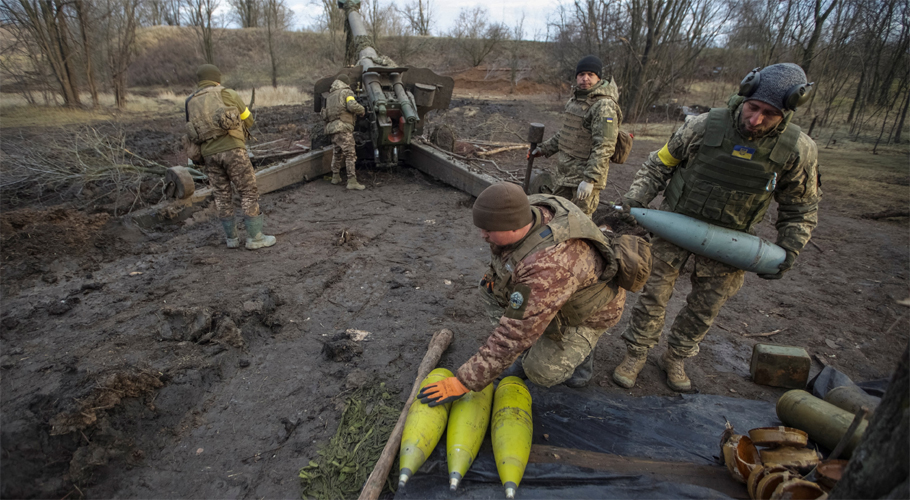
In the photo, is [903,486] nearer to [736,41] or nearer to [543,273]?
[543,273]

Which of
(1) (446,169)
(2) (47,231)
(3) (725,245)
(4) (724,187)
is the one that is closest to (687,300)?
(3) (725,245)

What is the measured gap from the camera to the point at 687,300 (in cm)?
296

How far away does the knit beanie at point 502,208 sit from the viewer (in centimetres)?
213

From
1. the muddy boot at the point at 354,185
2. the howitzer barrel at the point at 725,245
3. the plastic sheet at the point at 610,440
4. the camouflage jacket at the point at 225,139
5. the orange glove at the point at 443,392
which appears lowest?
the plastic sheet at the point at 610,440

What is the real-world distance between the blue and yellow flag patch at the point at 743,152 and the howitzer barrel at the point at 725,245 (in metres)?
0.41

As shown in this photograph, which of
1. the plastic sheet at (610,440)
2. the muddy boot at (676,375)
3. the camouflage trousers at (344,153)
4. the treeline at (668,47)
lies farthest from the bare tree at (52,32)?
the muddy boot at (676,375)

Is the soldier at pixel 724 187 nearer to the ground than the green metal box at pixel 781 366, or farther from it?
farther from it

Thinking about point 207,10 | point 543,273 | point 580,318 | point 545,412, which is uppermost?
point 207,10

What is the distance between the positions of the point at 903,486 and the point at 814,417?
109 cm

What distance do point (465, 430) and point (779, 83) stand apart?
7.57 feet

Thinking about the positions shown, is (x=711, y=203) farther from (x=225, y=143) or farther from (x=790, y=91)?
(x=225, y=143)

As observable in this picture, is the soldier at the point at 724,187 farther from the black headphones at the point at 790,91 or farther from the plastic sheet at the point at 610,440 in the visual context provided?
the plastic sheet at the point at 610,440

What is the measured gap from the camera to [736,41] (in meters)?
18.8

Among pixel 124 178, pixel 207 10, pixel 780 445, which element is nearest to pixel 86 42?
pixel 207 10
